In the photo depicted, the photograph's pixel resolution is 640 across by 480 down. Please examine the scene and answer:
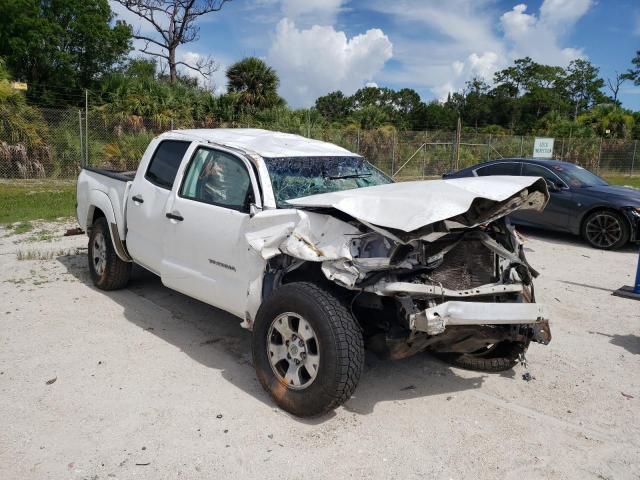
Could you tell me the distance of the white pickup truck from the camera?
11.4 feet

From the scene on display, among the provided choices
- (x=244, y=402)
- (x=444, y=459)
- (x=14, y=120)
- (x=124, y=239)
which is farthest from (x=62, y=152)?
(x=444, y=459)

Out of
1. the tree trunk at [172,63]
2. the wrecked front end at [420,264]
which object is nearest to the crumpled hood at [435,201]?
the wrecked front end at [420,264]

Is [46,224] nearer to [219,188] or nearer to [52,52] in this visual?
[219,188]

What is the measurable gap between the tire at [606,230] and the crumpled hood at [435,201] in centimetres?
649

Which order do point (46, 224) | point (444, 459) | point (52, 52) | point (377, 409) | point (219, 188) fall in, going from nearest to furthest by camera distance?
point (444, 459)
point (377, 409)
point (219, 188)
point (46, 224)
point (52, 52)

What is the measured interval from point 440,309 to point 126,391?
233 centimetres

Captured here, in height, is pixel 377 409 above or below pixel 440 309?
below

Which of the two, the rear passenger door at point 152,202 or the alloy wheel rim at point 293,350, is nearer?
the alloy wheel rim at point 293,350

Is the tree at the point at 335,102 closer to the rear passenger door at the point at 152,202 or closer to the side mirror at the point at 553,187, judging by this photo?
the side mirror at the point at 553,187

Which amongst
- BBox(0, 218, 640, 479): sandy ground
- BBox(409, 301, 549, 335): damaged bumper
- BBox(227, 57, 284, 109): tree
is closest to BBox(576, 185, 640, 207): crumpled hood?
BBox(0, 218, 640, 479): sandy ground

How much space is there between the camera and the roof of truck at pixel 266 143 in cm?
470

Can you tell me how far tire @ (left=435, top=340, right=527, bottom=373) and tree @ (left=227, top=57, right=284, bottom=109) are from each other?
64.3ft

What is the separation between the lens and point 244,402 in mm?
3898

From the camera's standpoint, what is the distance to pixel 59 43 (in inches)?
1111
